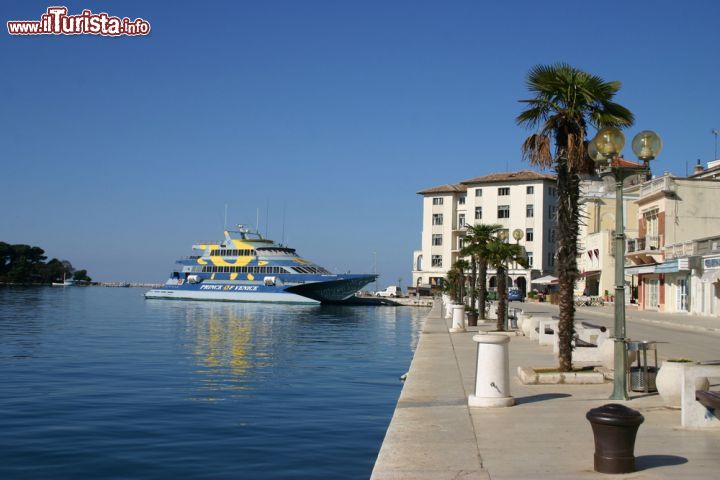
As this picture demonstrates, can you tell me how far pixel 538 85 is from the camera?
1381cm

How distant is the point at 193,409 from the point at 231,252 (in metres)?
77.5

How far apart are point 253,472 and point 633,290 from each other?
59321 millimetres

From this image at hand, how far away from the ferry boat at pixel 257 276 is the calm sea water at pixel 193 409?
2149 inches

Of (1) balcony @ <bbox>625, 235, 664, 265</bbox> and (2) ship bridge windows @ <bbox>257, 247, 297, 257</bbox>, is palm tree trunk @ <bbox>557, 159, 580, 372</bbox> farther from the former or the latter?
(2) ship bridge windows @ <bbox>257, 247, 297, 257</bbox>

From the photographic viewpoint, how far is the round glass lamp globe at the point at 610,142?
432 inches

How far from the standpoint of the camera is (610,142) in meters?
11.0

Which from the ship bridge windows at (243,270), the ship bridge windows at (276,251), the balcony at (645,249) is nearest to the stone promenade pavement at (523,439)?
the balcony at (645,249)

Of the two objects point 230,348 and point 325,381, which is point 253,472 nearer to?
point 325,381

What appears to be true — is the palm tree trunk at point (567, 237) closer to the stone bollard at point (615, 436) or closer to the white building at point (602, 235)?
the stone bollard at point (615, 436)

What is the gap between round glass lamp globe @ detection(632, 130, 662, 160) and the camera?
1084cm

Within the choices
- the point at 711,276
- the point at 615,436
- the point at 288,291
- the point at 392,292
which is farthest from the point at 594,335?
the point at 392,292

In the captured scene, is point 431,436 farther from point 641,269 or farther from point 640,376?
point 641,269

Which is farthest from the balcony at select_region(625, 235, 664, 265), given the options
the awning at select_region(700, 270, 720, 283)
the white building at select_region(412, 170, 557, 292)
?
the white building at select_region(412, 170, 557, 292)

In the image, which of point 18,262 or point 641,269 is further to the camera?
point 18,262
